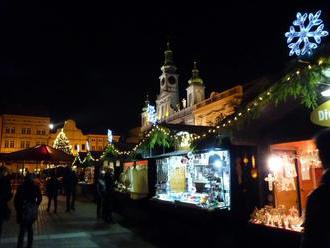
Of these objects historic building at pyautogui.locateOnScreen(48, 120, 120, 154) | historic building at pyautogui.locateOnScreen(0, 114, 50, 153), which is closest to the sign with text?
historic building at pyautogui.locateOnScreen(0, 114, 50, 153)

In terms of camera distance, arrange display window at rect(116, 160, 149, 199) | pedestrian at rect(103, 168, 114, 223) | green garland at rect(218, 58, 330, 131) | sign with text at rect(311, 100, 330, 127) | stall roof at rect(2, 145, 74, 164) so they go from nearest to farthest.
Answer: green garland at rect(218, 58, 330, 131) → sign with text at rect(311, 100, 330, 127) → display window at rect(116, 160, 149, 199) → pedestrian at rect(103, 168, 114, 223) → stall roof at rect(2, 145, 74, 164)

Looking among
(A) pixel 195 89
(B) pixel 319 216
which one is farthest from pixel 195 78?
(B) pixel 319 216

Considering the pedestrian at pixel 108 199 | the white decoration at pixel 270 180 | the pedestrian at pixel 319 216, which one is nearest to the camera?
the pedestrian at pixel 319 216

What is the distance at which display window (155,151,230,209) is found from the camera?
27.3 feet

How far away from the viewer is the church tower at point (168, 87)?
69562mm

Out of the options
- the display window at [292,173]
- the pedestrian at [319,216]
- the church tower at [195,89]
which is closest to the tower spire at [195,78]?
the church tower at [195,89]

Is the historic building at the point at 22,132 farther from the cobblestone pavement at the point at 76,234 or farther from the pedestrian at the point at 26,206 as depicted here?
the pedestrian at the point at 26,206

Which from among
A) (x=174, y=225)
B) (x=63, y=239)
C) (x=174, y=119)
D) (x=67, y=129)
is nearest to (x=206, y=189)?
(x=174, y=225)

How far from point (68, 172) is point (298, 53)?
43.7 ft

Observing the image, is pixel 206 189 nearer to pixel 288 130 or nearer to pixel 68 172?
pixel 288 130

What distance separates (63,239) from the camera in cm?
933

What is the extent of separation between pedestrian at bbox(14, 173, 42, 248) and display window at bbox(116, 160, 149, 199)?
4957 millimetres

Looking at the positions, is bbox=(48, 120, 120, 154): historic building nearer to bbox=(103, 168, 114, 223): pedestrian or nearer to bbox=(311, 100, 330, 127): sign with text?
bbox=(103, 168, 114, 223): pedestrian

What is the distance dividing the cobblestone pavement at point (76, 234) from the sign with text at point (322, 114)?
5.41 meters
